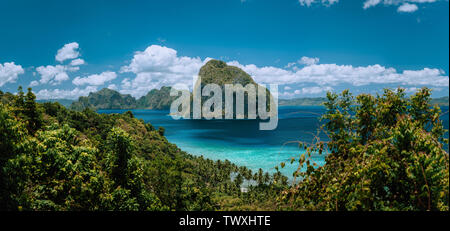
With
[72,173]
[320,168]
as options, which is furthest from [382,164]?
[72,173]

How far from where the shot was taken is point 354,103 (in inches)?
169

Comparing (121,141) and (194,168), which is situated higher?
(121,141)

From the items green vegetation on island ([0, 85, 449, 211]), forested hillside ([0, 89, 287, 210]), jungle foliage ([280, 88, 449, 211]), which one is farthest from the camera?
forested hillside ([0, 89, 287, 210])

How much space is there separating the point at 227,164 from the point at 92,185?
188ft

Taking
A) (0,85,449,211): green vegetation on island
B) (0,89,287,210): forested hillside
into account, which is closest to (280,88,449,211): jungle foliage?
(0,85,449,211): green vegetation on island

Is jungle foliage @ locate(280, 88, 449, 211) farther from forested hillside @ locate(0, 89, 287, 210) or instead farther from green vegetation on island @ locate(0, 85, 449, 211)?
forested hillside @ locate(0, 89, 287, 210)

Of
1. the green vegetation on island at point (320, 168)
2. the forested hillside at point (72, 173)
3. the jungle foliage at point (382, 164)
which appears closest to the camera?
the jungle foliage at point (382, 164)

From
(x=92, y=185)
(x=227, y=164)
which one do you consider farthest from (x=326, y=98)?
(x=227, y=164)

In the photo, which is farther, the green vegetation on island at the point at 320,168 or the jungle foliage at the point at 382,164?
the green vegetation on island at the point at 320,168

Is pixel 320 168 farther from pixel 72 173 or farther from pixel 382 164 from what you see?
pixel 72 173

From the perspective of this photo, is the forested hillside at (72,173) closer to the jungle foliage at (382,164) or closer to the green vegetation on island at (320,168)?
the green vegetation on island at (320,168)

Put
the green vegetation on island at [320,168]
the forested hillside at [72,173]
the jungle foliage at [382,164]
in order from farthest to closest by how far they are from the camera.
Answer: the forested hillside at [72,173]
the green vegetation on island at [320,168]
the jungle foliage at [382,164]

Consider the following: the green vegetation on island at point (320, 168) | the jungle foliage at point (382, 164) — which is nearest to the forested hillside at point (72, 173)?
the green vegetation on island at point (320, 168)

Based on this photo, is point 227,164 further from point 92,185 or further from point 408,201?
point 408,201
